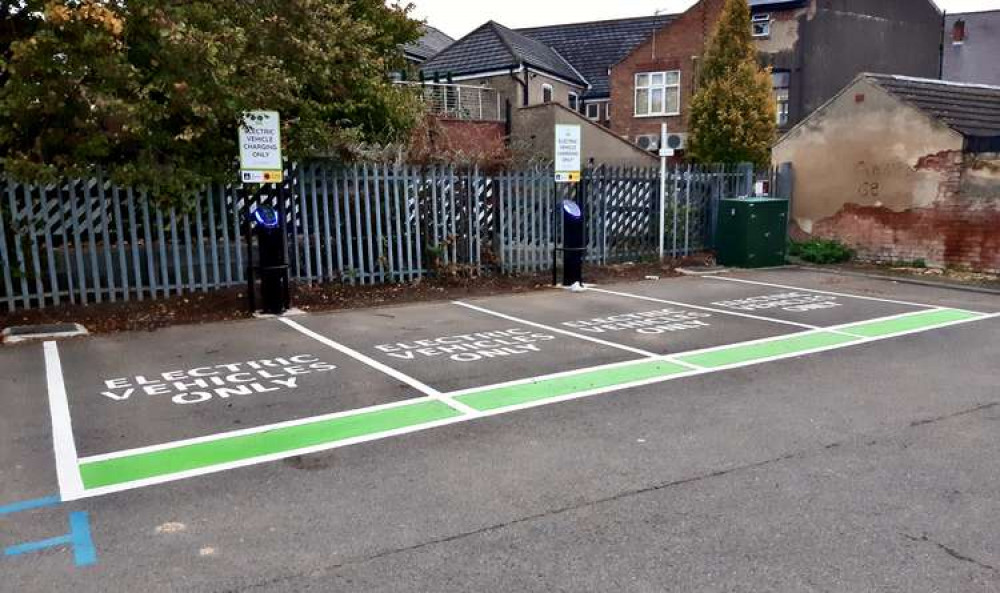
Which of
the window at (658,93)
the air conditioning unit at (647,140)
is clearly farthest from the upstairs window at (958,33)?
the air conditioning unit at (647,140)

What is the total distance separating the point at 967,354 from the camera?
25.5 feet

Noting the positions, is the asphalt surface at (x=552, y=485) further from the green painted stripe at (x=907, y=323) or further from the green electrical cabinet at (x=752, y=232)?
the green electrical cabinet at (x=752, y=232)

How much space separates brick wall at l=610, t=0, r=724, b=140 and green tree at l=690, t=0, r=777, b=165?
649cm

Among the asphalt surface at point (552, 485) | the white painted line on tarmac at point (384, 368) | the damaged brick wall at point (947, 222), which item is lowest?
the asphalt surface at point (552, 485)

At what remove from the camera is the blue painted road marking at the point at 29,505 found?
4191 millimetres

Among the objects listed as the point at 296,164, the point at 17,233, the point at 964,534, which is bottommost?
the point at 964,534

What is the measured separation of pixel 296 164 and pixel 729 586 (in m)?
9.18

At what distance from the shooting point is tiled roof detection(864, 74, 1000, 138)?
45.0 ft

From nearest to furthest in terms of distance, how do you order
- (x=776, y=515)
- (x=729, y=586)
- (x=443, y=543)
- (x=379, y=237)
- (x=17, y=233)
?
(x=729, y=586) → (x=443, y=543) → (x=776, y=515) → (x=17, y=233) → (x=379, y=237)

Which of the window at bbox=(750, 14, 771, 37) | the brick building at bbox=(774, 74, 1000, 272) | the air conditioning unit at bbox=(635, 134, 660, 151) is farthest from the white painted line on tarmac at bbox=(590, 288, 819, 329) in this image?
the window at bbox=(750, 14, 771, 37)

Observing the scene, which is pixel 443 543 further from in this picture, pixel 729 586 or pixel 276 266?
pixel 276 266

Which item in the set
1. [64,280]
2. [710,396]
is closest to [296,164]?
[64,280]

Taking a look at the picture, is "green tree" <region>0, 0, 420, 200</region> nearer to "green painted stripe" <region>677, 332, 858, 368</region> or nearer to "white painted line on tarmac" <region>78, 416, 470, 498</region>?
"white painted line on tarmac" <region>78, 416, 470, 498</region>

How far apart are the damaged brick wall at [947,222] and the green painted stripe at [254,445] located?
11511 millimetres
